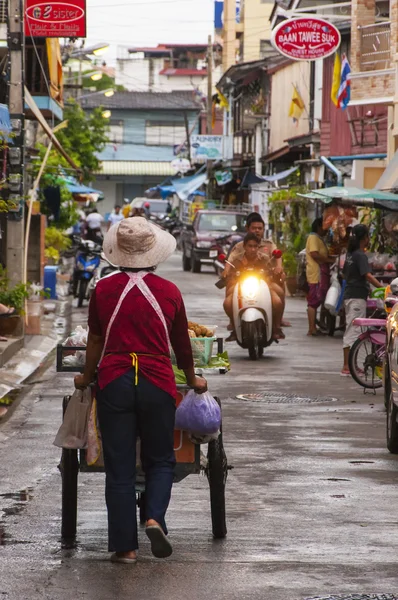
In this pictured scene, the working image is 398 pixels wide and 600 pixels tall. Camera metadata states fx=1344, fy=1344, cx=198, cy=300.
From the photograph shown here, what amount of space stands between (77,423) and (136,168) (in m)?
91.9

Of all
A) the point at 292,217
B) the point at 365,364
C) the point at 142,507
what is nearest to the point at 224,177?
the point at 292,217

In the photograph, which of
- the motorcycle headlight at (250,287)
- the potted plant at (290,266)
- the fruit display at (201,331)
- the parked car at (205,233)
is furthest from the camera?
the parked car at (205,233)

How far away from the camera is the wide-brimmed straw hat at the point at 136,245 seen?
289 inches

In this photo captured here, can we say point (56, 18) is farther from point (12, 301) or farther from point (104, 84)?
point (104, 84)

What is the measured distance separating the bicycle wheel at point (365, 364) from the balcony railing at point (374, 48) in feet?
49.2

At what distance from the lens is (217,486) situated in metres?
7.89

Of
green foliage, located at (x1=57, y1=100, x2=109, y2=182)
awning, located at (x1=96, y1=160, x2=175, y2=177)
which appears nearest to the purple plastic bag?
green foliage, located at (x1=57, y1=100, x2=109, y2=182)

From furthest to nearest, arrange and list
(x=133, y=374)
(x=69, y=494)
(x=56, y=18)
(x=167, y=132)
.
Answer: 1. (x=167, y=132)
2. (x=56, y=18)
3. (x=69, y=494)
4. (x=133, y=374)

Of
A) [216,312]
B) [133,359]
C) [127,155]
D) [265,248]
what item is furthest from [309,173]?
[127,155]

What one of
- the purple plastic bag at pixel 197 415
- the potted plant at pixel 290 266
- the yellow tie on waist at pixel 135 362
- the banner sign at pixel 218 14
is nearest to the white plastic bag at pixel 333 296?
the potted plant at pixel 290 266

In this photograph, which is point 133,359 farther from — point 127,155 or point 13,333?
point 127,155

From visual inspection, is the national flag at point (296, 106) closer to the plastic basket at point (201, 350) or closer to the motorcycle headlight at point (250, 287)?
the motorcycle headlight at point (250, 287)

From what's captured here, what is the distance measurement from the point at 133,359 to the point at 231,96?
64.2 m

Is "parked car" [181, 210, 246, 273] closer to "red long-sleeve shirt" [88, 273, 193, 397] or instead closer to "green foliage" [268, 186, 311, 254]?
"green foliage" [268, 186, 311, 254]
